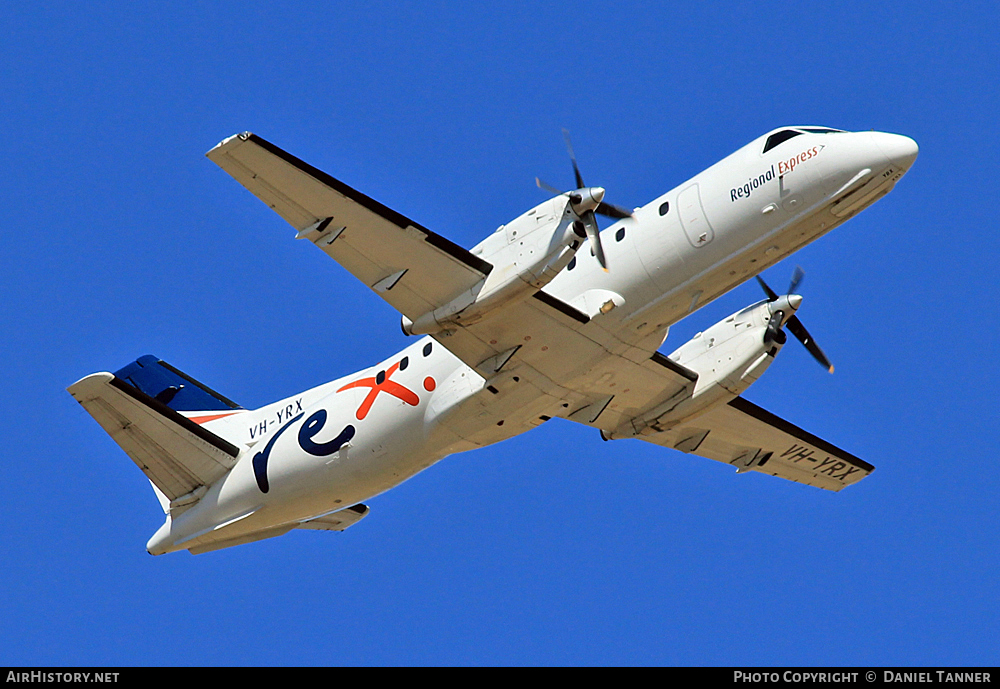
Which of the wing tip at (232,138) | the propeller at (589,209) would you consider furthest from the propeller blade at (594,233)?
the wing tip at (232,138)

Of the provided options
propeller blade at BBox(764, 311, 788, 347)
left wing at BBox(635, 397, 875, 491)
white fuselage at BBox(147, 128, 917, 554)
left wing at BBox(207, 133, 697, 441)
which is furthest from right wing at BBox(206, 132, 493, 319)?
left wing at BBox(635, 397, 875, 491)

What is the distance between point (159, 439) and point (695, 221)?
10.9m

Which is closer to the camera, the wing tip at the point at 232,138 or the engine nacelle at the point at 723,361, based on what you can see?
the wing tip at the point at 232,138

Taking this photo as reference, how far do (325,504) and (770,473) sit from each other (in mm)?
9858

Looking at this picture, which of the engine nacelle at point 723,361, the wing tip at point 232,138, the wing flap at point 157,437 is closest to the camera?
the wing tip at point 232,138

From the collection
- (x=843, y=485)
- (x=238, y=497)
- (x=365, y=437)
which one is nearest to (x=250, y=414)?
(x=238, y=497)

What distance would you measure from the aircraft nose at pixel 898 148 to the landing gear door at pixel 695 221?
286cm

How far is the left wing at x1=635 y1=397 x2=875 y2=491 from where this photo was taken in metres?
22.6

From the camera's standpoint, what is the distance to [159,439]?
2102 cm

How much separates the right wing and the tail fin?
5604 mm

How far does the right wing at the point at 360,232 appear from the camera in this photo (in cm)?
1638

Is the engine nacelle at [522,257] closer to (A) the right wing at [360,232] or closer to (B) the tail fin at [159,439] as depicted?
(A) the right wing at [360,232]

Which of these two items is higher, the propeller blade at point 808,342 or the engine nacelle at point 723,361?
the propeller blade at point 808,342

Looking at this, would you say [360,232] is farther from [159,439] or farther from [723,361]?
[723,361]
